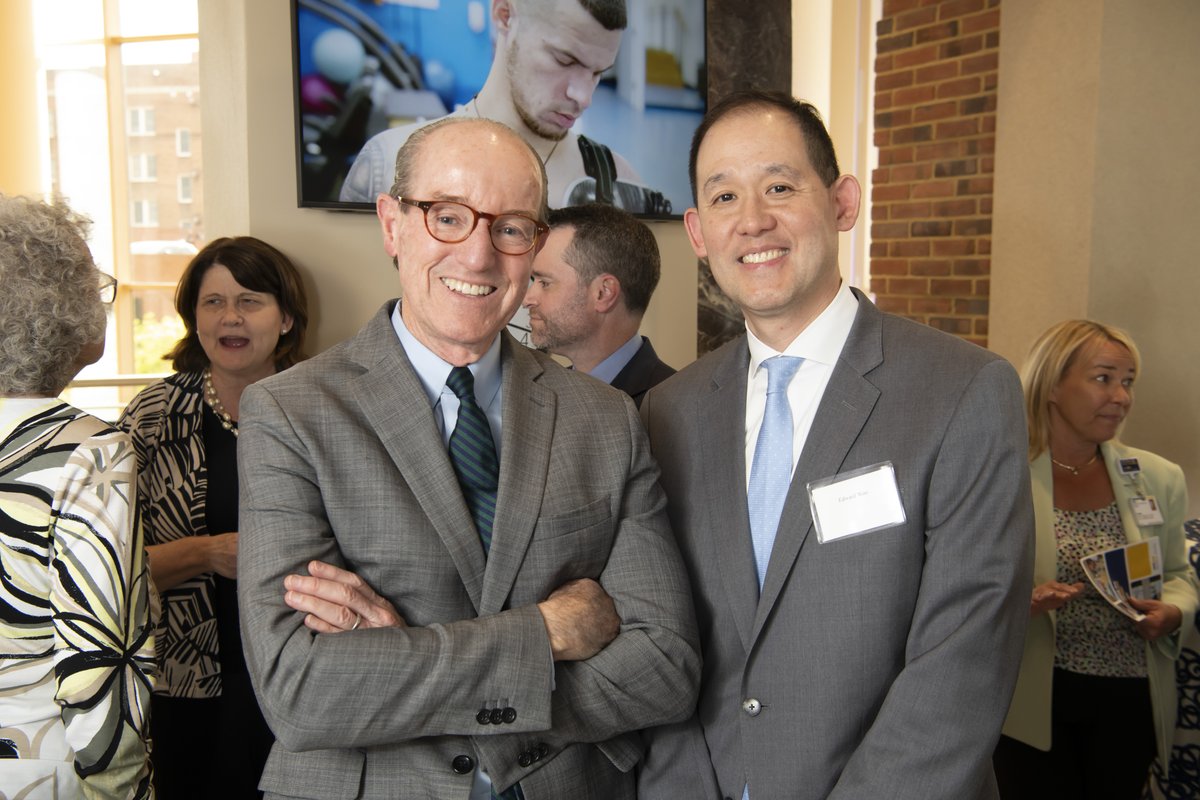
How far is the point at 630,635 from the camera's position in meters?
1.58

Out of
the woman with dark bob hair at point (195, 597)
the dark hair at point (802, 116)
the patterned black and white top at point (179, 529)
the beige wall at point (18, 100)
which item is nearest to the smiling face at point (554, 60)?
the woman with dark bob hair at point (195, 597)

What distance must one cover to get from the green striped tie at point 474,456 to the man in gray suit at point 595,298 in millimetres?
1516

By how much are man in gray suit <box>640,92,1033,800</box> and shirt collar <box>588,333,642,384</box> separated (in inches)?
52.6

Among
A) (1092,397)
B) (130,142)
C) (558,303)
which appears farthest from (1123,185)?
(130,142)

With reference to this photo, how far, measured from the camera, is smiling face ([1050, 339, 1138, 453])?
10.8 feet

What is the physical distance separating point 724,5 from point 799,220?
311 cm

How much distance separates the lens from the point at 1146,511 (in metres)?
3.19

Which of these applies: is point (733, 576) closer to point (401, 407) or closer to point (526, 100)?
point (401, 407)

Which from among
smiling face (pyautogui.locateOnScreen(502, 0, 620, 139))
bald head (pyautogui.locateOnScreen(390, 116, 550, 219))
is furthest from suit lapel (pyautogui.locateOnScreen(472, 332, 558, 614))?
smiling face (pyautogui.locateOnScreen(502, 0, 620, 139))

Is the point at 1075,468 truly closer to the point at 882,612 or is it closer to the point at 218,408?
the point at 882,612

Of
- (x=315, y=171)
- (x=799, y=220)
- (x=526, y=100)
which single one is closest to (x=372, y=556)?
(x=799, y=220)

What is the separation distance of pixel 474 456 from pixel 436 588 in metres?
0.23

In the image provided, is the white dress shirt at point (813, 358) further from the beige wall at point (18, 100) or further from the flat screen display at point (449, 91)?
the beige wall at point (18, 100)

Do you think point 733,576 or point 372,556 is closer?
point 372,556
